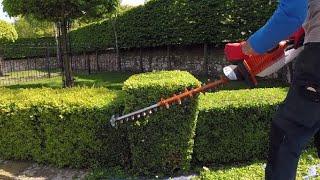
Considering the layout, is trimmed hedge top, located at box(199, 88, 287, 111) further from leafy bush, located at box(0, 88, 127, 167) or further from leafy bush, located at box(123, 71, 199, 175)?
leafy bush, located at box(0, 88, 127, 167)

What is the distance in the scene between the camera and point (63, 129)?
6.17m

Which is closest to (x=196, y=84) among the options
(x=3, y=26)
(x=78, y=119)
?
(x=78, y=119)

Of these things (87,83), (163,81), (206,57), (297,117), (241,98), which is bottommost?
(87,83)

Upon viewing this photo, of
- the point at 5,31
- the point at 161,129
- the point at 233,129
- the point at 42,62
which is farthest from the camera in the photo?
the point at 42,62

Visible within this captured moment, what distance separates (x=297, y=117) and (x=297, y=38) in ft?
1.74

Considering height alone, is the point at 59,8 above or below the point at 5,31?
above

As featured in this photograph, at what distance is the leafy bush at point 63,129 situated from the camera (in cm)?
601

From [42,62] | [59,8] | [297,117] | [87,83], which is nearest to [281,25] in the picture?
[297,117]

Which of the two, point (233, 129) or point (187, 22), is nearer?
point (233, 129)

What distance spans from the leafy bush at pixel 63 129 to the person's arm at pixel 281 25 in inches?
132

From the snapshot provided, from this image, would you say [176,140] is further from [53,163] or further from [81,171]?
[53,163]

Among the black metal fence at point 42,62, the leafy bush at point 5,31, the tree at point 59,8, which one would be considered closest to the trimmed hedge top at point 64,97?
the tree at point 59,8

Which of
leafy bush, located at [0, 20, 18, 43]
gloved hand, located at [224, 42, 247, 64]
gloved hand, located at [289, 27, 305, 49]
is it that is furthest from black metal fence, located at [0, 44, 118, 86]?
gloved hand, located at [289, 27, 305, 49]

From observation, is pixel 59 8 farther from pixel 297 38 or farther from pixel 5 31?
pixel 5 31
